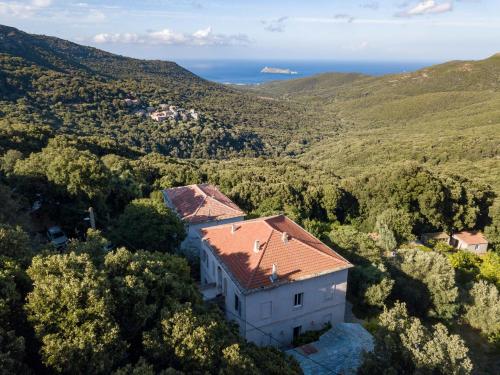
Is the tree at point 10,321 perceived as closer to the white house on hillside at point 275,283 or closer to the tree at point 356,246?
the white house on hillside at point 275,283

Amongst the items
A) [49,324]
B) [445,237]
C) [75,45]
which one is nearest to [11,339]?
[49,324]

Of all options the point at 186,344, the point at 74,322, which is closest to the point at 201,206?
the point at 186,344

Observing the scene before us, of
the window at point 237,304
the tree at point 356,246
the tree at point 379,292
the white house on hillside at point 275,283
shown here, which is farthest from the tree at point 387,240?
the window at point 237,304

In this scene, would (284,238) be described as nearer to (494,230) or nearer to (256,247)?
(256,247)

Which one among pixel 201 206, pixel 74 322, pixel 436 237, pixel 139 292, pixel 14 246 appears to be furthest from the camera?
pixel 436 237

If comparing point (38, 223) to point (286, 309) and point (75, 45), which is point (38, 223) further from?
point (75, 45)

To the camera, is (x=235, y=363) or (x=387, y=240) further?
(x=387, y=240)

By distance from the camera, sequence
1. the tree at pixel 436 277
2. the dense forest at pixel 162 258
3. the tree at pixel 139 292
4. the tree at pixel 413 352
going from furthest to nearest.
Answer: the tree at pixel 436 277 → the tree at pixel 413 352 → the tree at pixel 139 292 → the dense forest at pixel 162 258
